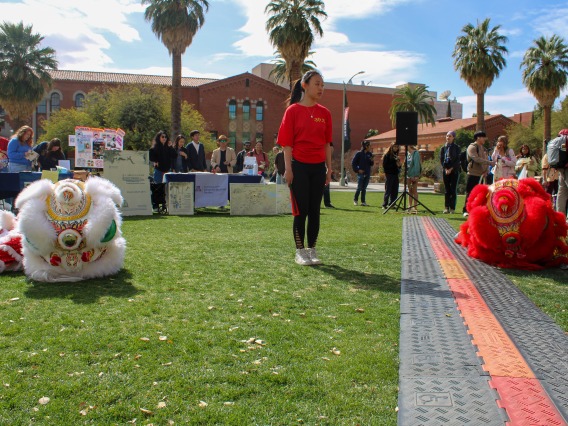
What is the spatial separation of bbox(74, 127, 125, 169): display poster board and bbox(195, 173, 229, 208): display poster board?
2.45m

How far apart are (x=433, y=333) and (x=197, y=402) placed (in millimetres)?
1861

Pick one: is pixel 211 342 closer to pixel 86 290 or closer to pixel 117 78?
pixel 86 290

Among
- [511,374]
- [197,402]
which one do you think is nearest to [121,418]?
[197,402]

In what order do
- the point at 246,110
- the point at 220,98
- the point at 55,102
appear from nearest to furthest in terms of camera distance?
the point at 55,102
the point at 220,98
the point at 246,110

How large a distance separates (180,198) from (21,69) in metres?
37.5

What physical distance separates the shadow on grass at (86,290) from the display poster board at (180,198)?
6907 millimetres

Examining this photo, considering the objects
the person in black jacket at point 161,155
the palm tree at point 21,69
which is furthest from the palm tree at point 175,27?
the person in black jacket at point 161,155

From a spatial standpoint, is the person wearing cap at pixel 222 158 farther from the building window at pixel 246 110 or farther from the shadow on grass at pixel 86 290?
the building window at pixel 246 110

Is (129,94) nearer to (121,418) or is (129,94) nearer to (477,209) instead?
(477,209)

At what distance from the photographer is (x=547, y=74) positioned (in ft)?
129

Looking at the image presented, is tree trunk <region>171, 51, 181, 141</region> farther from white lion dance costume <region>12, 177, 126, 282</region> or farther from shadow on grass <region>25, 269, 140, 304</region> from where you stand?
shadow on grass <region>25, 269, 140, 304</region>

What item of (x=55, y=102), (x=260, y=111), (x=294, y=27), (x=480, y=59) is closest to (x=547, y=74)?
(x=480, y=59)

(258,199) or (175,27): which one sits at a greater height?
(175,27)

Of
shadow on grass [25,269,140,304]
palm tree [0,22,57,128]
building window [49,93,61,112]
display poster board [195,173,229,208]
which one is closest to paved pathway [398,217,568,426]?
shadow on grass [25,269,140,304]
